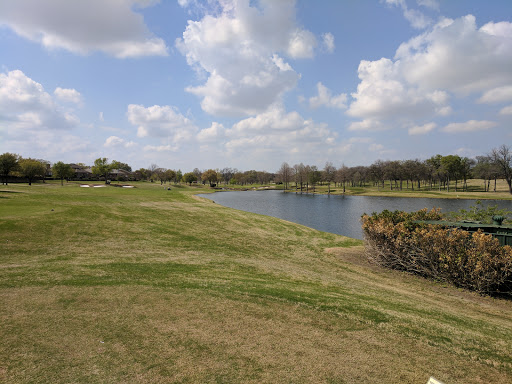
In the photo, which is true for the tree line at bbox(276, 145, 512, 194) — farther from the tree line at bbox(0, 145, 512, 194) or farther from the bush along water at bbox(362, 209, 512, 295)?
the bush along water at bbox(362, 209, 512, 295)

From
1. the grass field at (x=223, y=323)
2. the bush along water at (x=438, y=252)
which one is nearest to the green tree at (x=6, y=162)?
the grass field at (x=223, y=323)

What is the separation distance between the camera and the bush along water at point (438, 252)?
12.4 metres

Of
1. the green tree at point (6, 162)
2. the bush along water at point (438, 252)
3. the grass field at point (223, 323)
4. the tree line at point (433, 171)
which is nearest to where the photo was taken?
the grass field at point (223, 323)

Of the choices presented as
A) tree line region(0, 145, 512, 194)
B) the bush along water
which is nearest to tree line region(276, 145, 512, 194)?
tree line region(0, 145, 512, 194)

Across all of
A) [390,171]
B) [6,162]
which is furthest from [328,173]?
[6,162]

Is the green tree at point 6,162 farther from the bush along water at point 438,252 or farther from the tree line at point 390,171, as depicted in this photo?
the bush along water at point 438,252

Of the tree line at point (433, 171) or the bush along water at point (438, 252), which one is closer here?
the bush along water at point (438, 252)

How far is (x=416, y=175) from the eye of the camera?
404ft

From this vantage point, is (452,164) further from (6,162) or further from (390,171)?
(6,162)

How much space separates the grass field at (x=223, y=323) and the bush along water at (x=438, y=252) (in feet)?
2.91

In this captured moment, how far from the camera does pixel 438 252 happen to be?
47.4 feet

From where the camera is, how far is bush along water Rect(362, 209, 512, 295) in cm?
1240

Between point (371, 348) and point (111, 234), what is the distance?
18800mm

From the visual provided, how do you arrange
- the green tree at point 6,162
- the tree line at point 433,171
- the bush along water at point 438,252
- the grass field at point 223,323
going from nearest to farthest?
1. the grass field at point 223,323
2. the bush along water at point 438,252
3. the green tree at point 6,162
4. the tree line at point 433,171
